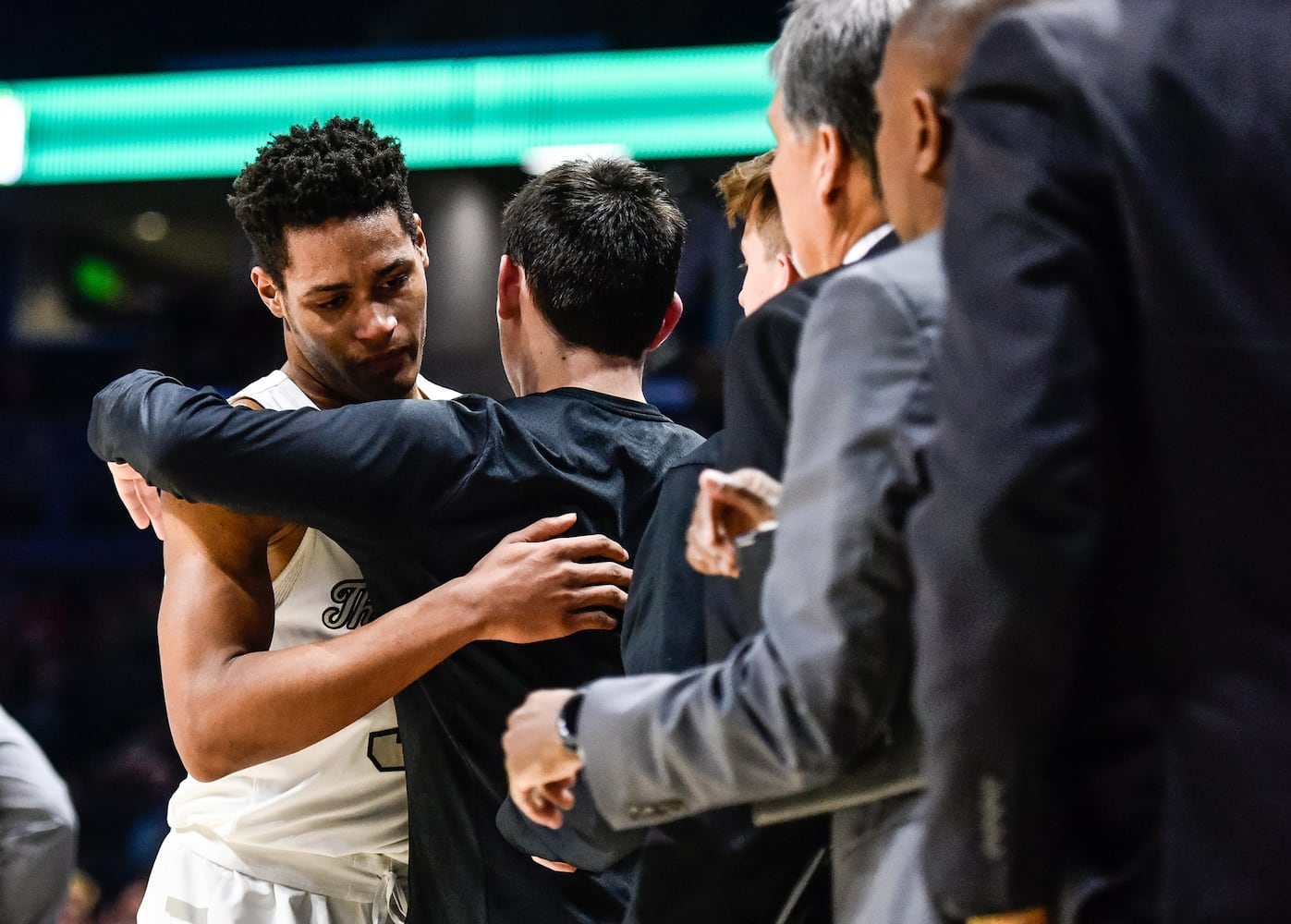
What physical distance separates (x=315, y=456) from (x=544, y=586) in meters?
0.31

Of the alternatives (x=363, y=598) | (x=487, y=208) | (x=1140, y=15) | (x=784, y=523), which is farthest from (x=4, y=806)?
(x=487, y=208)

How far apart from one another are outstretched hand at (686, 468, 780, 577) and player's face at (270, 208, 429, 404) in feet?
3.25

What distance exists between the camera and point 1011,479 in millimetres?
820

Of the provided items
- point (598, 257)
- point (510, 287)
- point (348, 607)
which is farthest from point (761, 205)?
point (348, 607)

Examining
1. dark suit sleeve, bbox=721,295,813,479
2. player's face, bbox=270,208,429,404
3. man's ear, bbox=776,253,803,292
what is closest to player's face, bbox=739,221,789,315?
man's ear, bbox=776,253,803,292

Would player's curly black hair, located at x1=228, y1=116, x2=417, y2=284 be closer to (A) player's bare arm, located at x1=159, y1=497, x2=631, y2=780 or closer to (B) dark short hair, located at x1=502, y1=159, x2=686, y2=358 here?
(B) dark short hair, located at x1=502, y1=159, x2=686, y2=358

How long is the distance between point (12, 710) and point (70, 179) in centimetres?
250

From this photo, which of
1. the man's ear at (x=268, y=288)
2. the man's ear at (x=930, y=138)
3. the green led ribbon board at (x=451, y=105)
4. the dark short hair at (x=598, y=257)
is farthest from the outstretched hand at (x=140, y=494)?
the green led ribbon board at (x=451, y=105)

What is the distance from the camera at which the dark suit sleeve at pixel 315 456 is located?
61.6 inches

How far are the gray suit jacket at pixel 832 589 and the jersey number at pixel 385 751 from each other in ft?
3.25

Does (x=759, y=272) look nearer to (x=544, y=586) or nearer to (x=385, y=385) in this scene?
(x=544, y=586)

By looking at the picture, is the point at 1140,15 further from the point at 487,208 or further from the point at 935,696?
the point at 487,208

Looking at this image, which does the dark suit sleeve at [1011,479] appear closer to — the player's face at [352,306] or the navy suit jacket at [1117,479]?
the navy suit jacket at [1117,479]

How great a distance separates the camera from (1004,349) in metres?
0.84
